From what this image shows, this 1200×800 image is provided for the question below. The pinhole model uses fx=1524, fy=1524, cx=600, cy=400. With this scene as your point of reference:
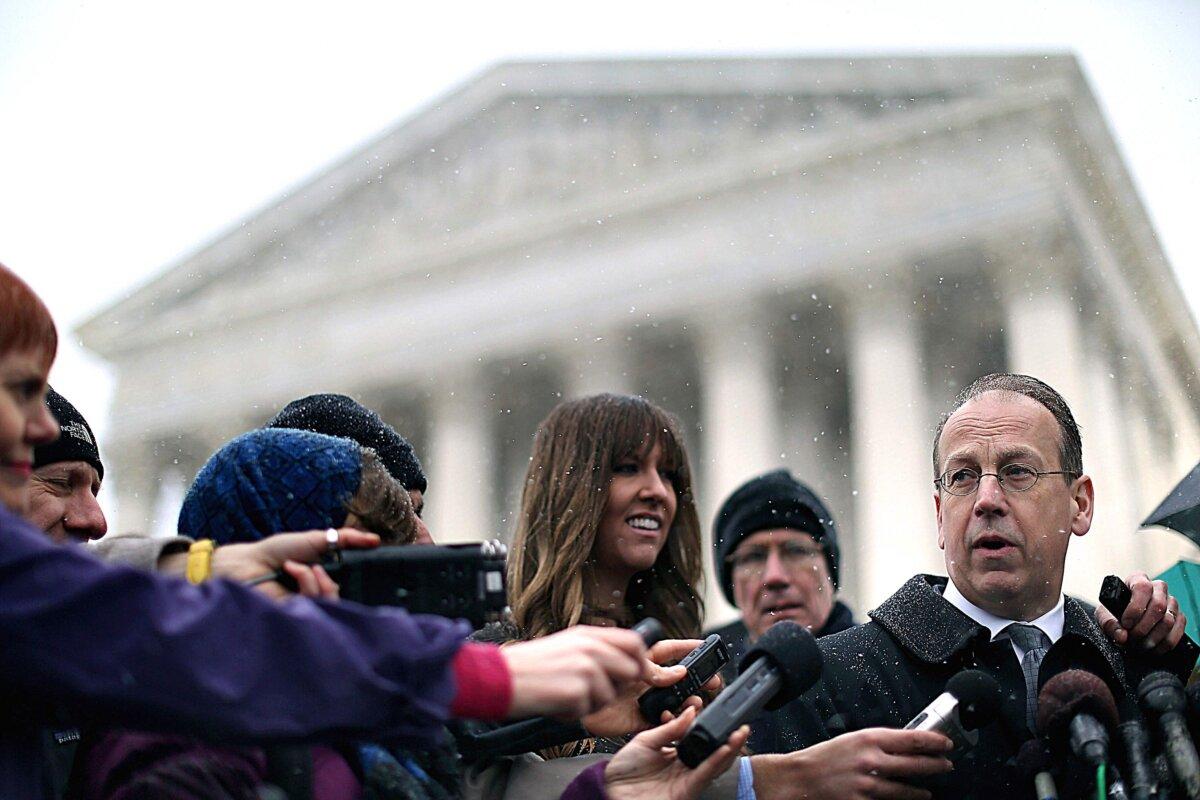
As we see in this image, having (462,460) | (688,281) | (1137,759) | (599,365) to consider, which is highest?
(688,281)

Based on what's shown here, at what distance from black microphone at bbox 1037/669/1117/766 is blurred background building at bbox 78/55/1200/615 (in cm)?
2066

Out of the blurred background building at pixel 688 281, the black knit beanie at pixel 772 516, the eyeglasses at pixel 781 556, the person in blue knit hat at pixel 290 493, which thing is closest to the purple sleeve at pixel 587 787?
the person in blue knit hat at pixel 290 493

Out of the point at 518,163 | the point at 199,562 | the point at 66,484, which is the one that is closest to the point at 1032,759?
the point at 199,562

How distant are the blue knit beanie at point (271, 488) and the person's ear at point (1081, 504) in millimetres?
2283

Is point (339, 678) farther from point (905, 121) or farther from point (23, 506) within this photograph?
point (905, 121)

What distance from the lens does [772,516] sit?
260 inches

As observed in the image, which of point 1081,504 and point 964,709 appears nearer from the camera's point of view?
point 964,709

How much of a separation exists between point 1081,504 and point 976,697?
1.31 m

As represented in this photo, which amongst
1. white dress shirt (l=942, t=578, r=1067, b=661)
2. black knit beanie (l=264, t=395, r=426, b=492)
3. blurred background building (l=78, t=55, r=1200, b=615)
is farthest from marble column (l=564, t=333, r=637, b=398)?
white dress shirt (l=942, t=578, r=1067, b=661)

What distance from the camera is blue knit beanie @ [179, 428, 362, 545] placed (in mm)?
3318

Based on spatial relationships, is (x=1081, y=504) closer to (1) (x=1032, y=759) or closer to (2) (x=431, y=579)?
(1) (x=1032, y=759)

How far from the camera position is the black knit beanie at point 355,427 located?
4.73 metres

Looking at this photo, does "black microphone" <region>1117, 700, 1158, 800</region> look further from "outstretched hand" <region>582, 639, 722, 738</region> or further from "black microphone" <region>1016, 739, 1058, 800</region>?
"outstretched hand" <region>582, 639, 722, 738</region>

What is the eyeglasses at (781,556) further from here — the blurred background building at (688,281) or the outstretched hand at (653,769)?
the blurred background building at (688,281)
